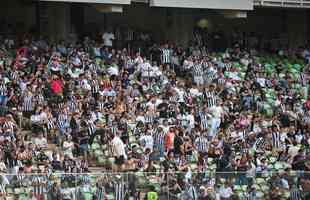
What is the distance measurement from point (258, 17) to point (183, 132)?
43.2 ft

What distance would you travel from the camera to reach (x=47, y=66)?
88.3 feet

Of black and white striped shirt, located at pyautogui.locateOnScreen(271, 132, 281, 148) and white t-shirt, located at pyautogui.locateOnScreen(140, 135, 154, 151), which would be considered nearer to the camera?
white t-shirt, located at pyautogui.locateOnScreen(140, 135, 154, 151)

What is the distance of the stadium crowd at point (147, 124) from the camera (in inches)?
831

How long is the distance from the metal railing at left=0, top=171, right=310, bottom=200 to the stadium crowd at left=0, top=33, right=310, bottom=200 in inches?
1.0

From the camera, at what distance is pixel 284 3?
109 feet

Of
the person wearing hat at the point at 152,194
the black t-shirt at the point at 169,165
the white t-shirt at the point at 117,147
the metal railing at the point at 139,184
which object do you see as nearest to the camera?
the metal railing at the point at 139,184

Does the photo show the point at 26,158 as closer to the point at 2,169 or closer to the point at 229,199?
the point at 2,169

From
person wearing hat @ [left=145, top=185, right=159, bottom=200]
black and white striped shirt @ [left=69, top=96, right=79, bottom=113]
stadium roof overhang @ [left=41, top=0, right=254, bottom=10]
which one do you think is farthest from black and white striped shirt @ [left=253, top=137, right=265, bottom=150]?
stadium roof overhang @ [left=41, top=0, right=254, bottom=10]

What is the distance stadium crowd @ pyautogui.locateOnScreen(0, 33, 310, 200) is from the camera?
21109 millimetres

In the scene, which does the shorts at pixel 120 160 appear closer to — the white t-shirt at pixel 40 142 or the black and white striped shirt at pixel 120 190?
the white t-shirt at pixel 40 142

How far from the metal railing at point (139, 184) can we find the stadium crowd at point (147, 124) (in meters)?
0.03

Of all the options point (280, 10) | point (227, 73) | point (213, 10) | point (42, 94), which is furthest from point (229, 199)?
point (280, 10)

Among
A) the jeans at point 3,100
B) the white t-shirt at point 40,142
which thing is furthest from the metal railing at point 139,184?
the jeans at point 3,100

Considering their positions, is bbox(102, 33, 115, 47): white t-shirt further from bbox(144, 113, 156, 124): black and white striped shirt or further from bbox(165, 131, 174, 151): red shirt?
bbox(165, 131, 174, 151): red shirt
